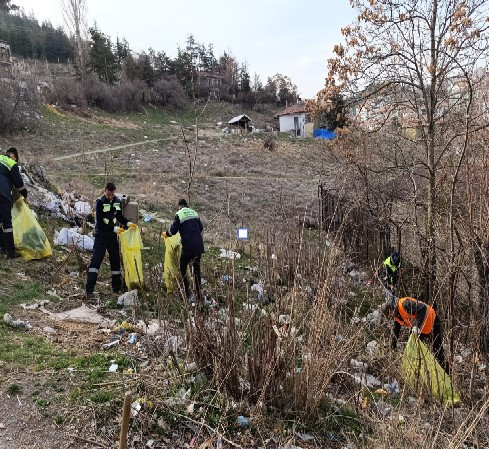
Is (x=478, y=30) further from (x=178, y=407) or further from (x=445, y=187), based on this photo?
(x=178, y=407)

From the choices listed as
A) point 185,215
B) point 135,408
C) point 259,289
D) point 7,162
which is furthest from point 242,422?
point 7,162

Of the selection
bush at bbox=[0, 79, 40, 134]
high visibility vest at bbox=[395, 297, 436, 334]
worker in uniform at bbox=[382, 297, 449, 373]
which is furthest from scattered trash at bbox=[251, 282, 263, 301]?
bush at bbox=[0, 79, 40, 134]

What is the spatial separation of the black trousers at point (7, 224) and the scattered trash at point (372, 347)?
438 centimetres

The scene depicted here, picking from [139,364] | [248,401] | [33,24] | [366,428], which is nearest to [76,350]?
[139,364]

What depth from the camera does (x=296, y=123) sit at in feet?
120

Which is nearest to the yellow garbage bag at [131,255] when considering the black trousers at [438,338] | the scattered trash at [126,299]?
the scattered trash at [126,299]

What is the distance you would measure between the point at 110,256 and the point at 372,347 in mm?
3131

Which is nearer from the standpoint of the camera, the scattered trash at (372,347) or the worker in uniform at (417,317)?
the worker in uniform at (417,317)

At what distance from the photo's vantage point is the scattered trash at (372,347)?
4.25 metres

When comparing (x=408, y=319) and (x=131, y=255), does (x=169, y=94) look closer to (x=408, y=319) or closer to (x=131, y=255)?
(x=131, y=255)

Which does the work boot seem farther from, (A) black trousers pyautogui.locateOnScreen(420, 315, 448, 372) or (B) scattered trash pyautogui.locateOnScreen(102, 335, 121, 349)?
(A) black trousers pyautogui.locateOnScreen(420, 315, 448, 372)

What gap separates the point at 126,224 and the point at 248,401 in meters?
3.02

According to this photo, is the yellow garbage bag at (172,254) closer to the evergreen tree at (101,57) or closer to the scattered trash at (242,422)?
the scattered trash at (242,422)

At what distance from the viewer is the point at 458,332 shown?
4.62 meters
